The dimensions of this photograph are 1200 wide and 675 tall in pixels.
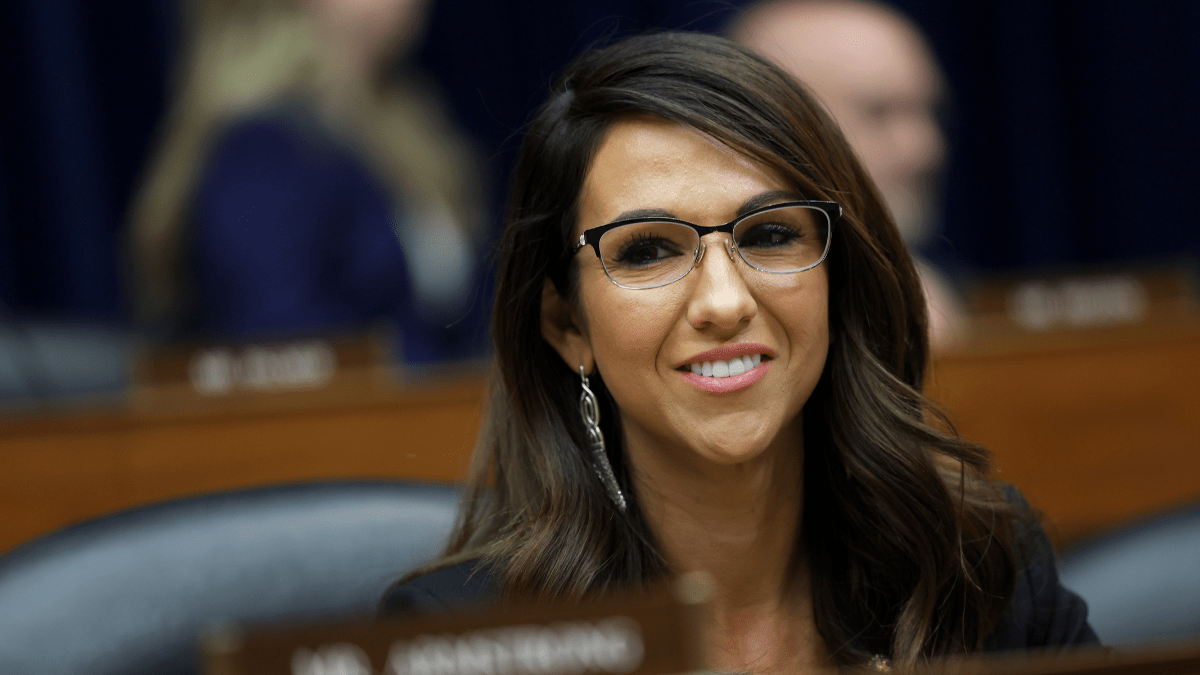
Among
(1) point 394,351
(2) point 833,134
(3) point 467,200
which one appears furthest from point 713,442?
(3) point 467,200

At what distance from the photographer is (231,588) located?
98cm

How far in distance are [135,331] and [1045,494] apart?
2.16 m

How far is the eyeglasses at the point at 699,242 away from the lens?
97cm

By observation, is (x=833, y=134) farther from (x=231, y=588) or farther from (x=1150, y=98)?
(x=1150, y=98)

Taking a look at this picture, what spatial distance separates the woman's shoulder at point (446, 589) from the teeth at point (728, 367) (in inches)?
11.0

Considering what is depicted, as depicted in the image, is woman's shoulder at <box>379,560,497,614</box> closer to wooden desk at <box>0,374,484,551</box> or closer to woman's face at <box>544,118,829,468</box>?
woman's face at <box>544,118,829,468</box>

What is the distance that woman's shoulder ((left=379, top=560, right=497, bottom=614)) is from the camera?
101 centimetres

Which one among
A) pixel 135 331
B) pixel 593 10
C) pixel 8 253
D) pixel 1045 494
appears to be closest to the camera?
pixel 1045 494

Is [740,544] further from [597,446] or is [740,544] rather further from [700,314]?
[700,314]

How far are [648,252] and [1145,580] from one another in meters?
0.56

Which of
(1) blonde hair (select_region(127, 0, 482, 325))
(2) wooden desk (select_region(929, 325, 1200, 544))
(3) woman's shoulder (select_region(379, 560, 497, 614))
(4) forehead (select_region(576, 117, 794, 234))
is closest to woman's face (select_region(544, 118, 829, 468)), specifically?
(4) forehead (select_region(576, 117, 794, 234))

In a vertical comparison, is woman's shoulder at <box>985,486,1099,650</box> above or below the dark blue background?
below

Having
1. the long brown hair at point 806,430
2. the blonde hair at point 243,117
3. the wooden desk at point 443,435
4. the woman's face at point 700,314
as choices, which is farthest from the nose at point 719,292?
the blonde hair at point 243,117

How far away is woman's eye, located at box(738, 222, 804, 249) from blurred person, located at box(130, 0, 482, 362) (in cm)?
155
